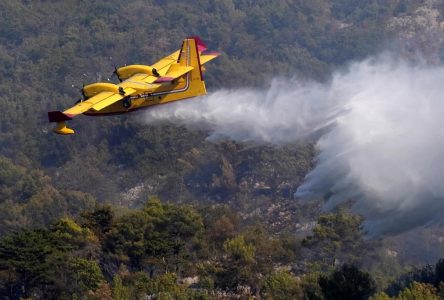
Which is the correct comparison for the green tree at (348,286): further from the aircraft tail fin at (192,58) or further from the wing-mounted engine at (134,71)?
the wing-mounted engine at (134,71)

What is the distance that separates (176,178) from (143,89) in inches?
2167

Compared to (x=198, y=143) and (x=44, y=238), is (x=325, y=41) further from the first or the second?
(x=44, y=238)

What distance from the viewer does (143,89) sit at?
53.7 m

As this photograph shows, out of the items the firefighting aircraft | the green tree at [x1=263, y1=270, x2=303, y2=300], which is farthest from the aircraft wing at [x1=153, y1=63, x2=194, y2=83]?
the green tree at [x1=263, y1=270, x2=303, y2=300]

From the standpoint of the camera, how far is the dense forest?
181ft

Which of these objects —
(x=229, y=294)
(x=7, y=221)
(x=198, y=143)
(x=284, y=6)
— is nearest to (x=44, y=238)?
(x=229, y=294)

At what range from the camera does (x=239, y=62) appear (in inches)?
6403

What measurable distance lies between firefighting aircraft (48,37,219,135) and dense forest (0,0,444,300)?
3929 mm

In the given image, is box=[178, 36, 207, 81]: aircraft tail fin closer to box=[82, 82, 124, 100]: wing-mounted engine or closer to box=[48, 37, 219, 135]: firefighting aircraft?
box=[48, 37, 219, 135]: firefighting aircraft

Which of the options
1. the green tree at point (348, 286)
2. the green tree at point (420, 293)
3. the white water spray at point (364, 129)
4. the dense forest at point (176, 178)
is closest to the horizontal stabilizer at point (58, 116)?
the dense forest at point (176, 178)

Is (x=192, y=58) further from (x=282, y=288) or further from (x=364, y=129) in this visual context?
(x=282, y=288)

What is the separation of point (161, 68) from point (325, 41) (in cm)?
12652

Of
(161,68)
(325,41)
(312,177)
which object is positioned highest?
(161,68)

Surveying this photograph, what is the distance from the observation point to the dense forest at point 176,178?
5506 centimetres
